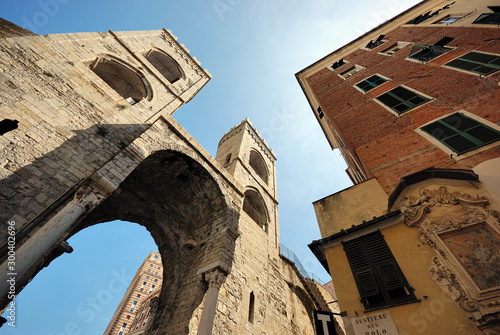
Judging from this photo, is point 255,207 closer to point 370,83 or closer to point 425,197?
point 370,83

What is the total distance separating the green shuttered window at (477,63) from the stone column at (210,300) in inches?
434

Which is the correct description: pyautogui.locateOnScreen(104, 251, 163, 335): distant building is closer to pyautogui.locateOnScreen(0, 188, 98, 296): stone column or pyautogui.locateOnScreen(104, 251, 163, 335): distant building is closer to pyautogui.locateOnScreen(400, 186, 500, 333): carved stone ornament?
pyautogui.locateOnScreen(0, 188, 98, 296): stone column

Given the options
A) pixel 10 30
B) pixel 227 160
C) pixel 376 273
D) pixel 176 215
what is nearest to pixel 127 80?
pixel 10 30

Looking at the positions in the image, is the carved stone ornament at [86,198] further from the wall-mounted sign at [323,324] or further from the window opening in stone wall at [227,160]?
the window opening in stone wall at [227,160]

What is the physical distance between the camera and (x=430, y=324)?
11.6 ft

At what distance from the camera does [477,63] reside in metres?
7.56

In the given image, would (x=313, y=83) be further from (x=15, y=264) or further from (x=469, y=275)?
(x=15, y=264)

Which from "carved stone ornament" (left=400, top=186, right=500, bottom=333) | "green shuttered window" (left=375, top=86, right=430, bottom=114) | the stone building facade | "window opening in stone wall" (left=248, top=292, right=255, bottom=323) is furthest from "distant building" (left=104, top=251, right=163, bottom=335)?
"carved stone ornament" (left=400, top=186, right=500, bottom=333)

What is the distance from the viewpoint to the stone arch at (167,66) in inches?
618

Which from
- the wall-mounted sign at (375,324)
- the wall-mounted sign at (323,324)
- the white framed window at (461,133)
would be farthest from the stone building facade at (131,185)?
the white framed window at (461,133)

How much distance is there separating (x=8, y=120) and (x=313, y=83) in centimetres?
1505

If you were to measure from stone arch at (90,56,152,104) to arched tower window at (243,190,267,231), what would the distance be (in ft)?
28.2

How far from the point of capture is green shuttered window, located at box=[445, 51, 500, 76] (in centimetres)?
703

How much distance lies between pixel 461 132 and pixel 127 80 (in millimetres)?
14104
